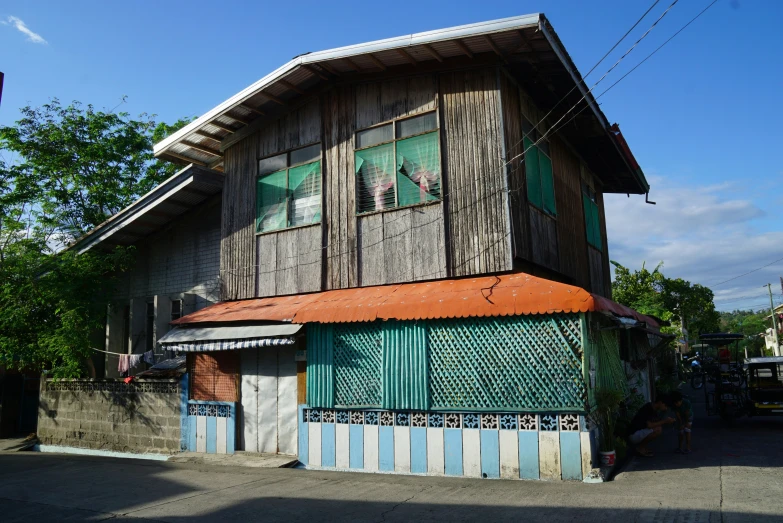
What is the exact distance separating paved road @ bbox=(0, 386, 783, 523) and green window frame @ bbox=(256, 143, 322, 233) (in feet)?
15.9

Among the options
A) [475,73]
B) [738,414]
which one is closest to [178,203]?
[475,73]

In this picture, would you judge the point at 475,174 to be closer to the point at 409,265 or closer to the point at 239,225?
the point at 409,265

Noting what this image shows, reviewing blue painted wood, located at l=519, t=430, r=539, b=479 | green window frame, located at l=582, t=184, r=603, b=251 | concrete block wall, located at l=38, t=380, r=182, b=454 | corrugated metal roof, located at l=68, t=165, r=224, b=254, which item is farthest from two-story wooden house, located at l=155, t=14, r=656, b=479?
green window frame, located at l=582, t=184, r=603, b=251

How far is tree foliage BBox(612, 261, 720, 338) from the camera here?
33.7 meters

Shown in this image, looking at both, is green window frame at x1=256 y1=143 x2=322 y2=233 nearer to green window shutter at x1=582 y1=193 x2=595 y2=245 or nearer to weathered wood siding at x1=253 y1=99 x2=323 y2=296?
weathered wood siding at x1=253 y1=99 x2=323 y2=296

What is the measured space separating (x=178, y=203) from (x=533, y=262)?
28.4 feet

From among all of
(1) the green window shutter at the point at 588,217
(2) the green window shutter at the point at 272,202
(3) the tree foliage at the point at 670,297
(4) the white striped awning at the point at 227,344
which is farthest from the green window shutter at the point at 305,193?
(3) the tree foliage at the point at 670,297

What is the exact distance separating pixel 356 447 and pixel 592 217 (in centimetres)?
913

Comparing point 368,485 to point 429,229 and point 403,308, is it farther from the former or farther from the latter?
point 429,229

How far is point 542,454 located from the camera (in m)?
7.95

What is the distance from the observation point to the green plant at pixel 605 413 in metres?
8.26

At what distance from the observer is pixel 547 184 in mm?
11328

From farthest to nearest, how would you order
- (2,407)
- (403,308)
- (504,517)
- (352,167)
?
(2,407) → (352,167) → (403,308) → (504,517)

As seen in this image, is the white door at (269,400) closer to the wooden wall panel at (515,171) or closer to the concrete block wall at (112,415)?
the concrete block wall at (112,415)
